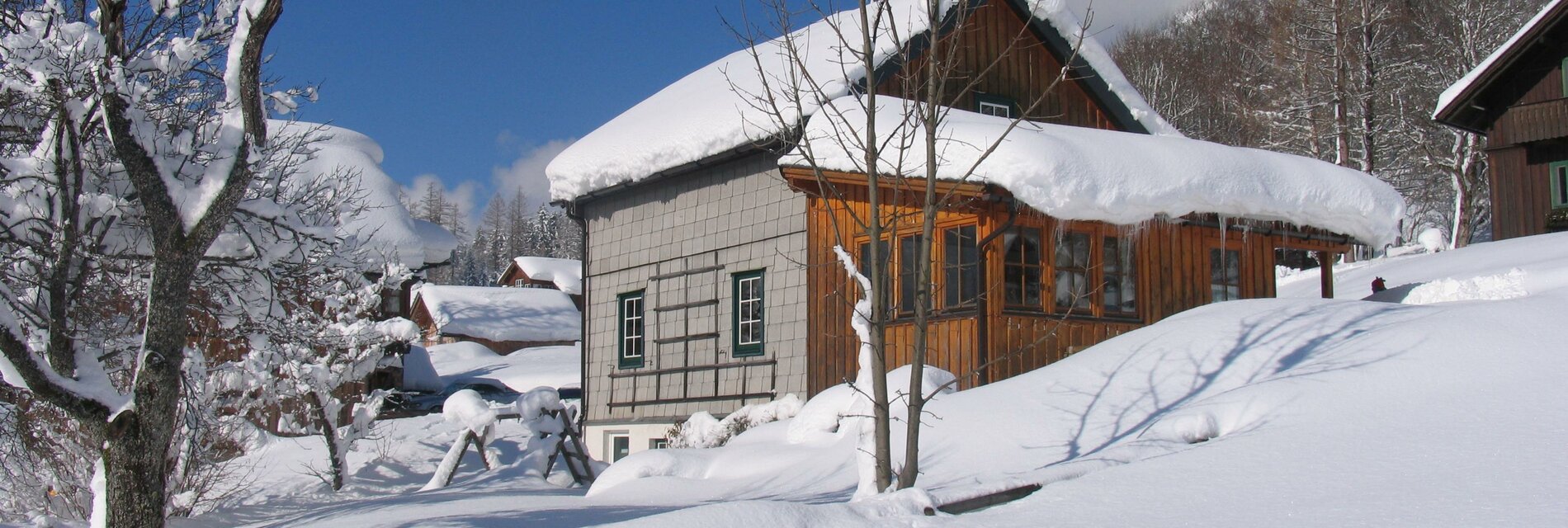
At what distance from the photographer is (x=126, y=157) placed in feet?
23.5

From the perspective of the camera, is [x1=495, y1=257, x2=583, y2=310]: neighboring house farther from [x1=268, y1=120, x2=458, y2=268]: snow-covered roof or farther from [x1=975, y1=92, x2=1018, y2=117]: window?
[x1=975, y1=92, x2=1018, y2=117]: window

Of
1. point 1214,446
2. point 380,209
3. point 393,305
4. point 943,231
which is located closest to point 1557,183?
point 943,231

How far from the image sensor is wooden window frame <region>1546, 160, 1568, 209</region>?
24688 mm

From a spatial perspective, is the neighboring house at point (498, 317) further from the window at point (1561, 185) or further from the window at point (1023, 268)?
the window at point (1023, 268)

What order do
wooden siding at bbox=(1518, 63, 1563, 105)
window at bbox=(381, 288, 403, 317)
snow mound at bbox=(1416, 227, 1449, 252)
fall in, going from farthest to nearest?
window at bbox=(381, 288, 403, 317) → snow mound at bbox=(1416, 227, 1449, 252) → wooden siding at bbox=(1518, 63, 1563, 105)

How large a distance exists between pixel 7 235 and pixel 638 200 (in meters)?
9.96

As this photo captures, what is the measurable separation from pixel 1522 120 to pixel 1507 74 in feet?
3.38

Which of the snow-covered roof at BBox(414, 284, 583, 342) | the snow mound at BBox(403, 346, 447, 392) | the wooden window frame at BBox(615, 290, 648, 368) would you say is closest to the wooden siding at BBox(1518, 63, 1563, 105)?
the wooden window frame at BBox(615, 290, 648, 368)

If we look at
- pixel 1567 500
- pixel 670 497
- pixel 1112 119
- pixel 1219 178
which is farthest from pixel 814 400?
pixel 1112 119

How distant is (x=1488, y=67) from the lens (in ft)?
78.6

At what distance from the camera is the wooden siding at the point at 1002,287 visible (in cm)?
1202

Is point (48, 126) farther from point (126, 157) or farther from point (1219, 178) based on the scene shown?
point (1219, 178)

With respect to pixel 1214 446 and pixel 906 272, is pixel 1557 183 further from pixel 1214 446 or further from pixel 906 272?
pixel 1214 446

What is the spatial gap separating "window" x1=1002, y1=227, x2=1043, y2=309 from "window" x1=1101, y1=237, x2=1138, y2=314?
0.99m
